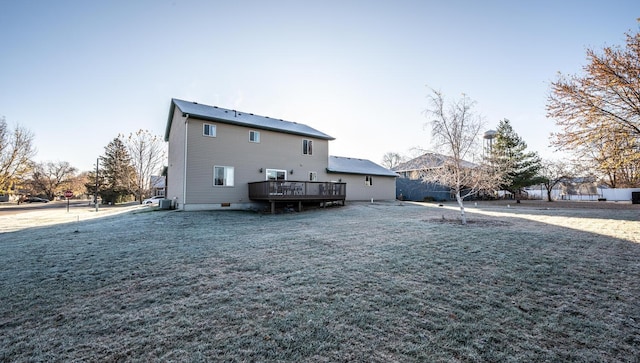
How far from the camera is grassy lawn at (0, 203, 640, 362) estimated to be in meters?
2.59

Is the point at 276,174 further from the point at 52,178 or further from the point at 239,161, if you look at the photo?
the point at 52,178

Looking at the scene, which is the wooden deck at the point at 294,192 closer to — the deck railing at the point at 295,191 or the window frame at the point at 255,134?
the deck railing at the point at 295,191

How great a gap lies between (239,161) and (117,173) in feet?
90.2

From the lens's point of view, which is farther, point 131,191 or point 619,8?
point 131,191

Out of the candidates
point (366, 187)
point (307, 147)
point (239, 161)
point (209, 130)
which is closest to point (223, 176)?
point (239, 161)

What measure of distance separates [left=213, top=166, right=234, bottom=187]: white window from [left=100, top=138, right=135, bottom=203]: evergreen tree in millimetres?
25818

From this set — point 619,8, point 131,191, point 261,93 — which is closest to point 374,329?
point 619,8

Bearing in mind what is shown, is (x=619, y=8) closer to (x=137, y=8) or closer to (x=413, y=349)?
(x=413, y=349)

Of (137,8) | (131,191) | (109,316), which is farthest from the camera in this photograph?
(131,191)

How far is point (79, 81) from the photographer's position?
49.4ft

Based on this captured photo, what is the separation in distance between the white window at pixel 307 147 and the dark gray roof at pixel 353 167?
2.24 meters

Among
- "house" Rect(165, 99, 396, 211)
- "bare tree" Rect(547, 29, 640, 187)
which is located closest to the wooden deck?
"house" Rect(165, 99, 396, 211)

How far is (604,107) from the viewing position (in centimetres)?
955

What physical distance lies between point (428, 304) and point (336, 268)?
181 cm
